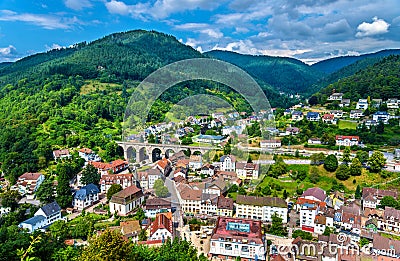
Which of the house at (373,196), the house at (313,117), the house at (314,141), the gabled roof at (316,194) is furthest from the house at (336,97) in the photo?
the gabled roof at (316,194)

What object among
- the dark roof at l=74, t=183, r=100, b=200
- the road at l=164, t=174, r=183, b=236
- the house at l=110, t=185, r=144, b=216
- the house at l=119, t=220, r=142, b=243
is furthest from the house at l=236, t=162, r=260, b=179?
the dark roof at l=74, t=183, r=100, b=200

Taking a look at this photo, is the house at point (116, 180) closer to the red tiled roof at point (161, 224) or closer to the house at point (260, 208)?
the red tiled roof at point (161, 224)

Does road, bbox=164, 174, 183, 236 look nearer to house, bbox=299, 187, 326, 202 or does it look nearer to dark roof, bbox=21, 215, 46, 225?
dark roof, bbox=21, 215, 46, 225

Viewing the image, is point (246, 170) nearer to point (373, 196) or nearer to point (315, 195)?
point (315, 195)

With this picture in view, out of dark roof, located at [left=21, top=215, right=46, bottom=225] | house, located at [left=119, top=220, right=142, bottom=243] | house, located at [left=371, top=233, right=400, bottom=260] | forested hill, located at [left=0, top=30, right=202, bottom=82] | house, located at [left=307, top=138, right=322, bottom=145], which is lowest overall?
house, located at [left=371, top=233, right=400, bottom=260]

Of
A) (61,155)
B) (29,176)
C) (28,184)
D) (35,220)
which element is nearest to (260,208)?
(35,220)
